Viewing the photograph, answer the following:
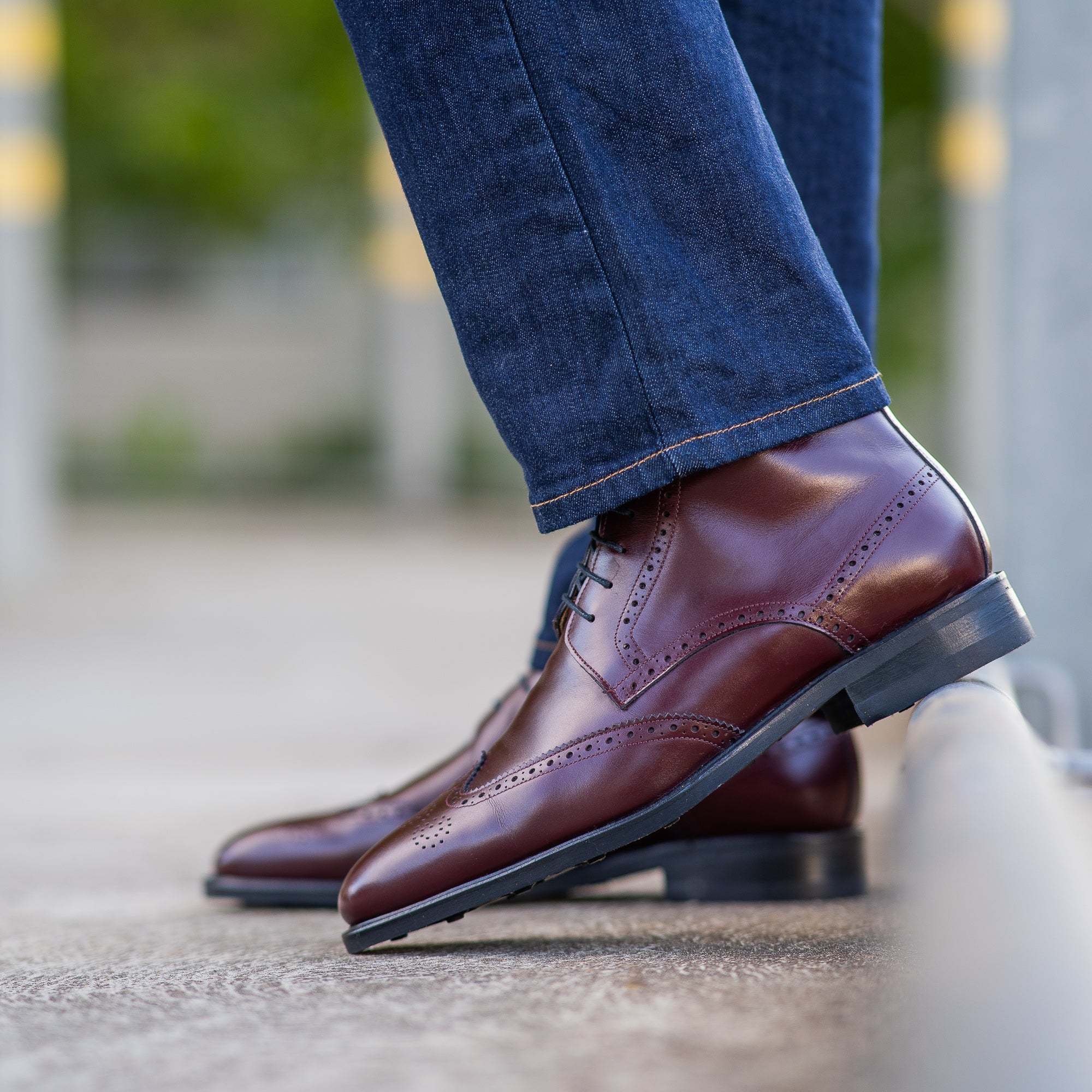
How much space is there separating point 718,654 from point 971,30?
9.18m

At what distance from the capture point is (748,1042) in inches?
24.2

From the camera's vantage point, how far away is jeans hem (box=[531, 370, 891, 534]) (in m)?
0.94

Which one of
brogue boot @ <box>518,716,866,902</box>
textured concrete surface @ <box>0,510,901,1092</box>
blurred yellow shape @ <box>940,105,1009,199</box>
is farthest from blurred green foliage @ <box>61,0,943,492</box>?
brogue boot @ <box>518,716,866,902</box>

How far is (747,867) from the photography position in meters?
1.16

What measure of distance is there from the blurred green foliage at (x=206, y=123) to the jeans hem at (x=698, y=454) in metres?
13.3

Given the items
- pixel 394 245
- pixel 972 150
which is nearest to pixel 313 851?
pixel 972 150

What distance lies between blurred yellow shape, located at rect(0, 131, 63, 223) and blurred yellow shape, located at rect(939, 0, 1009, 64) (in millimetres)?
5696

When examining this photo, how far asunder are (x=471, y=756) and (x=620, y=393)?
16.4 inches

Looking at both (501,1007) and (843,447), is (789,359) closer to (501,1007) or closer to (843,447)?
(843,447)

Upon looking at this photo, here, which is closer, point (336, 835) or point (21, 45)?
point (336, 835)

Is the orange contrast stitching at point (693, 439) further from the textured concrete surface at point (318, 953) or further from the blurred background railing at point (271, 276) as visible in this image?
the blurred background railing at point (271, 276)

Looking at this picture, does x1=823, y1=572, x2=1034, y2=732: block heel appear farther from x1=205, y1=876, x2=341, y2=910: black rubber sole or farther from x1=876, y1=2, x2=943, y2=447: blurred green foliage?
x1=876, y1=2, x2=943, y2=447: blurred green foliage

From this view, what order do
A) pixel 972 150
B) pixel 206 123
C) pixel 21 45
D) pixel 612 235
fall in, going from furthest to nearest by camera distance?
pixel 206 123 → pixel 972 150 → pixel 21 45 → pixel 612 235

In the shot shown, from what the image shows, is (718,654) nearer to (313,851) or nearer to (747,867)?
(747,867)
